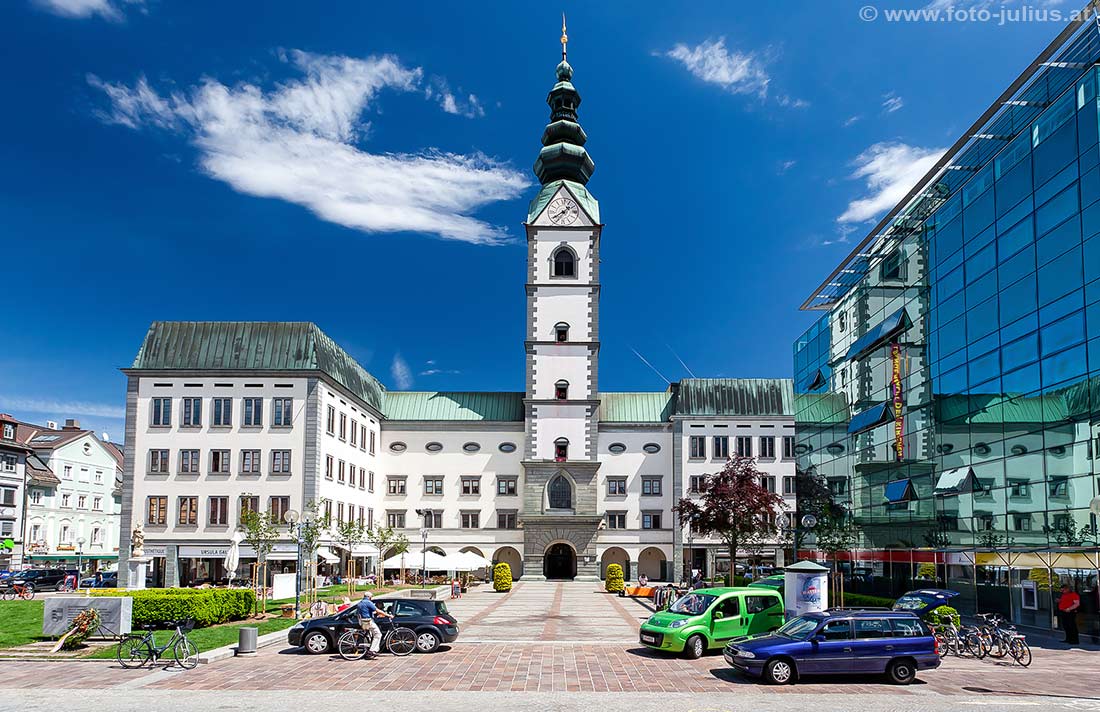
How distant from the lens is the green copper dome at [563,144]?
78500 millimetres

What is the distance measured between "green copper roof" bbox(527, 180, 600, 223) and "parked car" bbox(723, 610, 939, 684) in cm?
5754

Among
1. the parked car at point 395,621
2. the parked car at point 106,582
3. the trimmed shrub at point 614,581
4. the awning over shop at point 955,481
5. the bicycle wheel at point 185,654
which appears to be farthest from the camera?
the trimmed shrub at point 614,581

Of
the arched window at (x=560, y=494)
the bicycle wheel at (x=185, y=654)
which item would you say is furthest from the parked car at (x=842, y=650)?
the arched window at (x=560, y=494)

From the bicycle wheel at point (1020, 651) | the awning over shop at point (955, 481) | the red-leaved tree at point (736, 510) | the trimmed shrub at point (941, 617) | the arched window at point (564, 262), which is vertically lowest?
the bicycle wheel at point (1020, 651)

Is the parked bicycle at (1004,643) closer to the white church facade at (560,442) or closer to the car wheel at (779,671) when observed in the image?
the car wheel at (779,671)

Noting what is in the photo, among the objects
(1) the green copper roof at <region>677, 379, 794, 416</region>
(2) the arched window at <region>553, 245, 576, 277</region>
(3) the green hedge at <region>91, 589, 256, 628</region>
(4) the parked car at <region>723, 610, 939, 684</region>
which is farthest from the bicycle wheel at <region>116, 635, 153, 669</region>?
(1) the green copper roof at <region>677, 379, 794, 416</region>

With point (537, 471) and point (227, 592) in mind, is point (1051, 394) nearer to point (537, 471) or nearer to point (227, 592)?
point (227, 592)

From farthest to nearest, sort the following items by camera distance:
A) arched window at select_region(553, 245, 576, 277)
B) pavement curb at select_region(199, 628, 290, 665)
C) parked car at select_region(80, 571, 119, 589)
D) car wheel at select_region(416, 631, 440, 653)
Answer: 1. arched window at select_region(553, 245, 576, 277)
2. parked car at select_region(80, 571, 119, 589)
3. car wheel at select_region(416, 631, 440, 653)
4. pavement curb at select_region(199, 628, 290, 665)

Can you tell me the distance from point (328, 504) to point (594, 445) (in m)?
21.3

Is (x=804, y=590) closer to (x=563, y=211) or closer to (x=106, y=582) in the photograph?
(x=106, y=582)

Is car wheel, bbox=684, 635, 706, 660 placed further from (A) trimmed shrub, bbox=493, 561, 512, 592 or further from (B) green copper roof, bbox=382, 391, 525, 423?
(B) green copper roof, bbox=382, 391, 525, 423

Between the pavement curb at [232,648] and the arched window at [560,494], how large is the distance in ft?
147

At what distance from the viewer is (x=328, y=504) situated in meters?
61.8

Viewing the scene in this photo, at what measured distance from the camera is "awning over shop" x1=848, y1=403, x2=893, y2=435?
42688 mm
